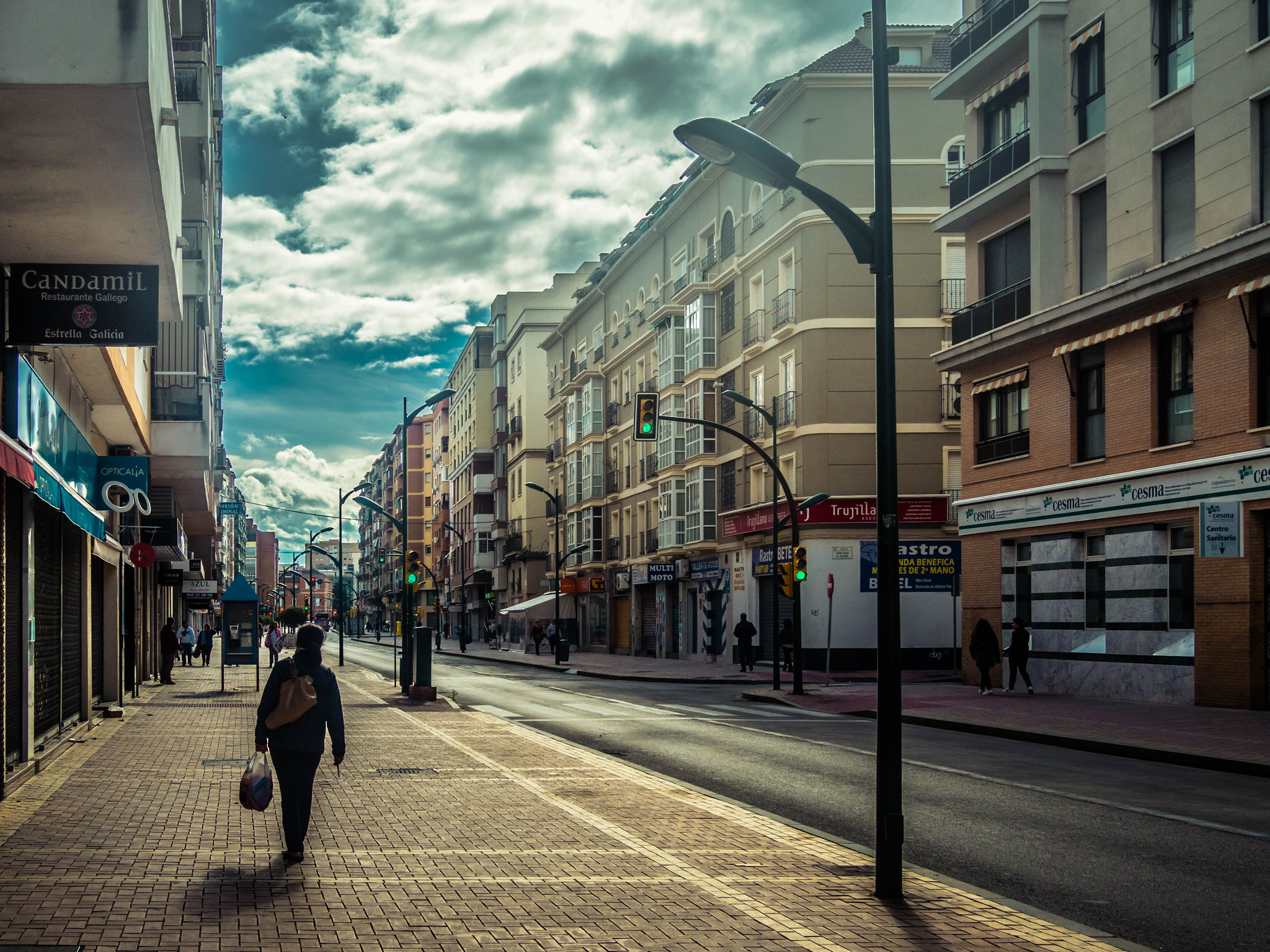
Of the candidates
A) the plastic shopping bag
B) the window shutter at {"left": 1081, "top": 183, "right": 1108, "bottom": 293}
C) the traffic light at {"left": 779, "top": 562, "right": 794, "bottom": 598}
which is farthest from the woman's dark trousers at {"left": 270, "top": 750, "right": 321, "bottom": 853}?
the window shutter at {"left": 1081, "top": 183, "right": 1108, "bottom": 293}

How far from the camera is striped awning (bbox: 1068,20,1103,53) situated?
2547cm

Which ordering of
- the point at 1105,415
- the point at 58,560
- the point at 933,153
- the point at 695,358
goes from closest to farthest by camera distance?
the point at 58,560 < the point at 1105,415 < the point at 933,153 < the point at 695,358

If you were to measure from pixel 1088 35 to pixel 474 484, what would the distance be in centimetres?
7258

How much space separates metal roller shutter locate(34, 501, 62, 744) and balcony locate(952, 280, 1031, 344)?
20167 millimetres

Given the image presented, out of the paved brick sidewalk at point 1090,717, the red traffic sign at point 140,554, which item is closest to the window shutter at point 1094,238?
the paved brick sidewalk at point 1090,717

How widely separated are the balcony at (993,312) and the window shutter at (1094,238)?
161 centimetres

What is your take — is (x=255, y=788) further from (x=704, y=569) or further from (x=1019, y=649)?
(x=704, y=569)

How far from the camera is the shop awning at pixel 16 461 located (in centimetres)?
988

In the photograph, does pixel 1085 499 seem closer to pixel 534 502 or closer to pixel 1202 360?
pixel 1202 360

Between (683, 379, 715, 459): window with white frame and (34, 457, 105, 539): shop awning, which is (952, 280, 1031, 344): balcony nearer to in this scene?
(683, 379, 715, 459): window with white frame

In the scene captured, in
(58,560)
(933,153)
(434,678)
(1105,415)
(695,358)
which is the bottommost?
(434,678)

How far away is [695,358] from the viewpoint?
159ft

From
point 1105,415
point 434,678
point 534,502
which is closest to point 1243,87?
point 1105,415

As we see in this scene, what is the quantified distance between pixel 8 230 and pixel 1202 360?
19.1 m
